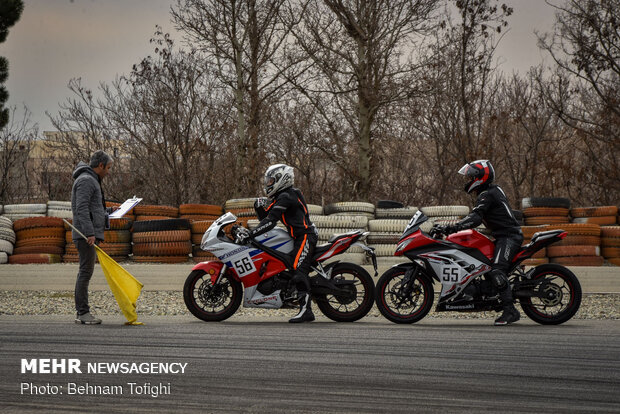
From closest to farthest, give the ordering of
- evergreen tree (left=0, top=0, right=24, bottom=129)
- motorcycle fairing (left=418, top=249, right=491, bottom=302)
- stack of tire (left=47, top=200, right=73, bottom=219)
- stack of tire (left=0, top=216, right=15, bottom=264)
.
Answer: motorcycle fairing (left=418, top=249, right=491, bottom=302), stack of tire (left=0, top=216, right=15, bottom=264), stack of tire (left=47, top=200, right=73, bottom=219), evergreen tree (left=0, top=0, right=24, bottom=129)

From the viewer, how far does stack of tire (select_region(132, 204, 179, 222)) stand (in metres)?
17.2

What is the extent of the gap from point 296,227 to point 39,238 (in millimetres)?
8640

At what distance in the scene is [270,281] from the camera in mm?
9875

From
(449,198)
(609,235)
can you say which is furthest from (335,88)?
(609,235)

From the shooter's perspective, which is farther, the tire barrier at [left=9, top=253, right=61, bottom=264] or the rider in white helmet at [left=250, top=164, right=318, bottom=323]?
the tire barrier at [left=9, top=253, right=61, bottom=264]

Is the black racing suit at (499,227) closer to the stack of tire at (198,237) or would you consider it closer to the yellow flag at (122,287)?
the yellow flag at (122,287)

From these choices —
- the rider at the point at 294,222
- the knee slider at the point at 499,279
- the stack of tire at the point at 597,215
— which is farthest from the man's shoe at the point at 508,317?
the stack of tire at the point at 597,215

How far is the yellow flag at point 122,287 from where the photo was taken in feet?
31.1

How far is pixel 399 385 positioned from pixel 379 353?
Result: 1.29 m

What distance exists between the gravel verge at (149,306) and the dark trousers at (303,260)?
1.93 metres

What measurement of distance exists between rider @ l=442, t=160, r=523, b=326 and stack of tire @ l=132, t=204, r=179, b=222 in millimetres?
9273

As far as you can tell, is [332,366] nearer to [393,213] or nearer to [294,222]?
[294,222]

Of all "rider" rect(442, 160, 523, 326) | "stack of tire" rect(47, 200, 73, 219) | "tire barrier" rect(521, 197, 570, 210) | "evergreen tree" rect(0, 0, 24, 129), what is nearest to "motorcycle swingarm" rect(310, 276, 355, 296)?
"rider" rect(442, 160, 523, 326)

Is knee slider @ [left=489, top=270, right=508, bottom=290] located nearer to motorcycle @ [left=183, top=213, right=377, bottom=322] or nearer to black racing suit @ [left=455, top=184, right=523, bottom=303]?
black racing suit @ [left=455, top=184, right=523, bottom=303]
